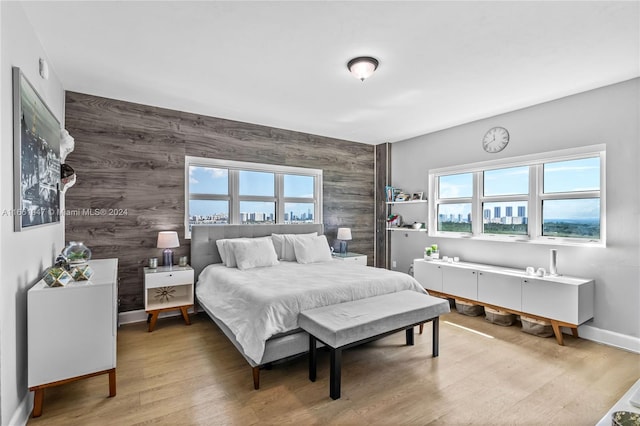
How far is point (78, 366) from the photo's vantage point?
2012 mm

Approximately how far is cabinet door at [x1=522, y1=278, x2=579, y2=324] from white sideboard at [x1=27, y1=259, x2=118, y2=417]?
392 centimetres

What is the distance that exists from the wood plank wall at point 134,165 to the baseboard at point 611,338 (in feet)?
14.5

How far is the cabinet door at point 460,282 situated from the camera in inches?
154

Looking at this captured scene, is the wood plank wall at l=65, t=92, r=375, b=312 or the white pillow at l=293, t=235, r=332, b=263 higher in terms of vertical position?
the wood plank wall at l=65, t=92, r=375, b=312

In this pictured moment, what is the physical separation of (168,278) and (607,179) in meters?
4.82

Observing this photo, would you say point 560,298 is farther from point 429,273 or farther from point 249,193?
point 249,193

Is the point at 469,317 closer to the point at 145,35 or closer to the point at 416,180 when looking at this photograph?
the point at 416,180

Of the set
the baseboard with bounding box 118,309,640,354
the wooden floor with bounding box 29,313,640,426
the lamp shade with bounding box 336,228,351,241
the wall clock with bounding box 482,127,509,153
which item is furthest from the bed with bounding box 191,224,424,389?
the wall clock with bounding box 482,127,509,153

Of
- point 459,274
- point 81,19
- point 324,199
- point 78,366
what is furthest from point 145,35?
point 459,274

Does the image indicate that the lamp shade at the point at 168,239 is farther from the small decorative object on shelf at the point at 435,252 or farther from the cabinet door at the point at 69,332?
the small decorative object on shelf at the point at 435,252

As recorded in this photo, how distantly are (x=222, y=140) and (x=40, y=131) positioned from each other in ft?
7.12

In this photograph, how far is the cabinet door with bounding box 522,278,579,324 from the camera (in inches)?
121

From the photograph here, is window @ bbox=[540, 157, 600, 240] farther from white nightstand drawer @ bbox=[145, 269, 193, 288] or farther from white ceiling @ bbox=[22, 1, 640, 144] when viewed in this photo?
white nightstand drawer @ bbox=[145, 269, 193, 288]

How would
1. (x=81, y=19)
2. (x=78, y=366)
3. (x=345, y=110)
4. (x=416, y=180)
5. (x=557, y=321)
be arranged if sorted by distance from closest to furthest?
(x=78, y=366) < (x=81, y=19) < (x=557, y=321) < (x=345, y=110) < (x=416, y=180)
